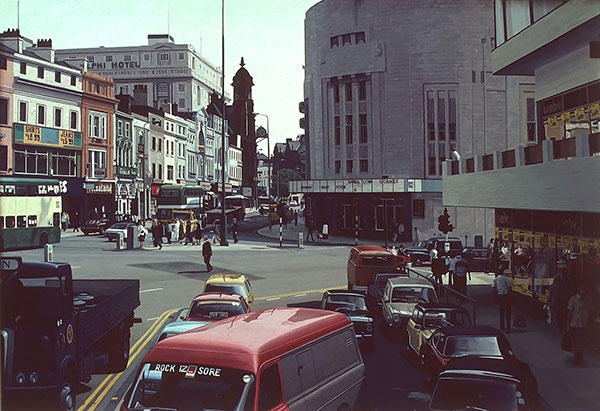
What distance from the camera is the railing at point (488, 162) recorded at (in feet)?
84.2

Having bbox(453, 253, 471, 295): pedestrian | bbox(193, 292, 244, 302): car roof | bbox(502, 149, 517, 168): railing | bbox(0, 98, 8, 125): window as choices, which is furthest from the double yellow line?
bbox(502, 149, 517, 168): railing

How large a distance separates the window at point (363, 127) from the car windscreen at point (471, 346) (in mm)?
51031

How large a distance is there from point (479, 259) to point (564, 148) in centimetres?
1951

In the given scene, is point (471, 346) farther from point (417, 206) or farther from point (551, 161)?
point (417, 206)

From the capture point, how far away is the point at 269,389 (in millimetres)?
7938

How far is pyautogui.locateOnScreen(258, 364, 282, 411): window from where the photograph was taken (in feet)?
25.4

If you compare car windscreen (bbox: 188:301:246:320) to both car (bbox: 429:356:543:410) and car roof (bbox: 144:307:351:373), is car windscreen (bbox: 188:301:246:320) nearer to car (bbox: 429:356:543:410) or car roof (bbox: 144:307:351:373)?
car roof (bbox: 144:307:351:373)

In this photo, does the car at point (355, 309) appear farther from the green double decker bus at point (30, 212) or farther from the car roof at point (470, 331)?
the green double decker bus at point (30, 212)

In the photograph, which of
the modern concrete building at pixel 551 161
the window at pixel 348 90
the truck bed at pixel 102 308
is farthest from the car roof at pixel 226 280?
the window at pixel 348 90

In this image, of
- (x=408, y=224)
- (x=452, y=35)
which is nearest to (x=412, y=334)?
(x=408, y=224)

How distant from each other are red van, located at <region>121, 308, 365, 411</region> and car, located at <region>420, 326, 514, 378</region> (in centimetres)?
412

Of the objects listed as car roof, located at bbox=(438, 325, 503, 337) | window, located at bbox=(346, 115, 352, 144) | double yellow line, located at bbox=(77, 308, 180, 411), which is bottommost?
double yellow line, located at bbox=(77, 308, 180, 411)

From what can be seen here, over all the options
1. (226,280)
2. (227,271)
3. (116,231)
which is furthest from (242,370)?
(116,231)

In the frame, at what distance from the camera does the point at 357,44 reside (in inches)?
2484
